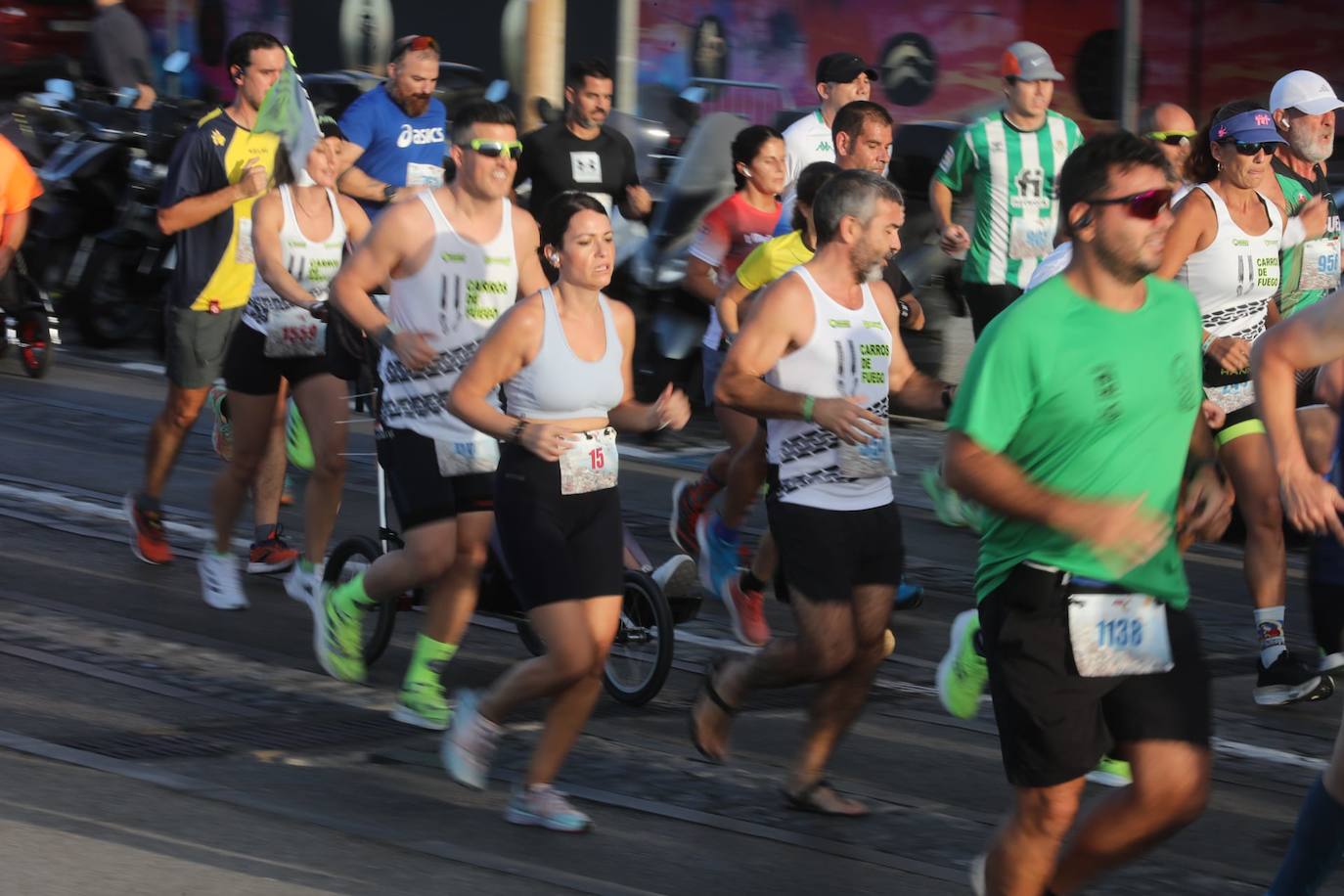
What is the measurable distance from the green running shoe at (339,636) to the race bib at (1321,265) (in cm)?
374

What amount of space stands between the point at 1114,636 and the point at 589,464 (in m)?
2.00

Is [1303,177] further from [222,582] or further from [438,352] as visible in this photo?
[222,582]

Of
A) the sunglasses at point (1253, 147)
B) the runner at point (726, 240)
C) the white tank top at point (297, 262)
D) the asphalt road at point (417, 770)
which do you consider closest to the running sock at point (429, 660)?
the asphalt road at point (417, 770)

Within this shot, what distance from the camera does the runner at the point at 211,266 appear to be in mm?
9000

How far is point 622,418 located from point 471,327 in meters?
0.91

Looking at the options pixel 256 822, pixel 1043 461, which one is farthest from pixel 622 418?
pixel 1043 461

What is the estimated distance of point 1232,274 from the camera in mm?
7789

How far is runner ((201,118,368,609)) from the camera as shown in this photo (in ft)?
27.2

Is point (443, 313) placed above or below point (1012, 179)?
below

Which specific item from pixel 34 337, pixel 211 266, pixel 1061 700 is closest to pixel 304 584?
pixel 211 266

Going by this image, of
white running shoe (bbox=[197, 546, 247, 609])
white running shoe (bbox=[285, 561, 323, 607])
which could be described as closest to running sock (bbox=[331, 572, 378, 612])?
white running shoe (bbox=[285, 561, 323, 607])

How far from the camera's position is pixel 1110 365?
456 cm

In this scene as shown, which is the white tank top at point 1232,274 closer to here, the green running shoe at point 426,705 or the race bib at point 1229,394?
the race bib at point 1229,394

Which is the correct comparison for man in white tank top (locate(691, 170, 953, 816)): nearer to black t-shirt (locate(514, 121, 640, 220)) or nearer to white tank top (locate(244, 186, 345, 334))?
white tank top (locate(244, 186, 345, 334))
